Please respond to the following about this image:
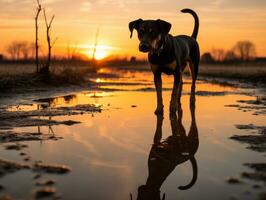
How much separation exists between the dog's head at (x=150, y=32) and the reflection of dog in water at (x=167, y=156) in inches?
57.8

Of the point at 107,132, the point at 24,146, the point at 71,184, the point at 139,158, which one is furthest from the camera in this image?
the point at 107,132

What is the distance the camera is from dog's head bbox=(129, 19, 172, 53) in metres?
7.43

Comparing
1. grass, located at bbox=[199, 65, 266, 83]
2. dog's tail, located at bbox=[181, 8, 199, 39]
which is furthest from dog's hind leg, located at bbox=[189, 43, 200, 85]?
grass, located at bbox=[199, 65, 266, 83]

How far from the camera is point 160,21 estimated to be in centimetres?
795

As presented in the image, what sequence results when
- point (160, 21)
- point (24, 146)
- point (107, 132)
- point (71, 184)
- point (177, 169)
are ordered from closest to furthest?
point (71, 184)
point (177, 169)
point (24, 146)
point (107, 132)
point (160, 21)

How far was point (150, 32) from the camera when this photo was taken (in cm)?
771

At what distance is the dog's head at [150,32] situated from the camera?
7.43m

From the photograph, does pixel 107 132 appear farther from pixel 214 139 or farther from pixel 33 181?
pixel 33 181

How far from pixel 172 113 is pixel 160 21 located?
6.05 feet

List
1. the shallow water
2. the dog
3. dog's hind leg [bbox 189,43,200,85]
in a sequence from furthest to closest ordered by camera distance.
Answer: dog's hind leg [bbox 189,43,200,85], the dog, the shallow water

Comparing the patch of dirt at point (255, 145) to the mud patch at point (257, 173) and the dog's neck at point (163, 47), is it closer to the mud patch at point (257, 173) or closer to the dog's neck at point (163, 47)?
the mud patch at point (257, 173)

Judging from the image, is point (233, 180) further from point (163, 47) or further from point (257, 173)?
point (163, 47)

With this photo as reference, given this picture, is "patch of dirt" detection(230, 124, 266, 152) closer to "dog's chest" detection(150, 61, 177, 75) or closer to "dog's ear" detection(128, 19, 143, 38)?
"dog's chest" detection(150, 61, 177, 75)

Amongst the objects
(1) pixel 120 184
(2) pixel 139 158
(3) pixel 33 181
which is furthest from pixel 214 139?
(3) pixel 33 181
